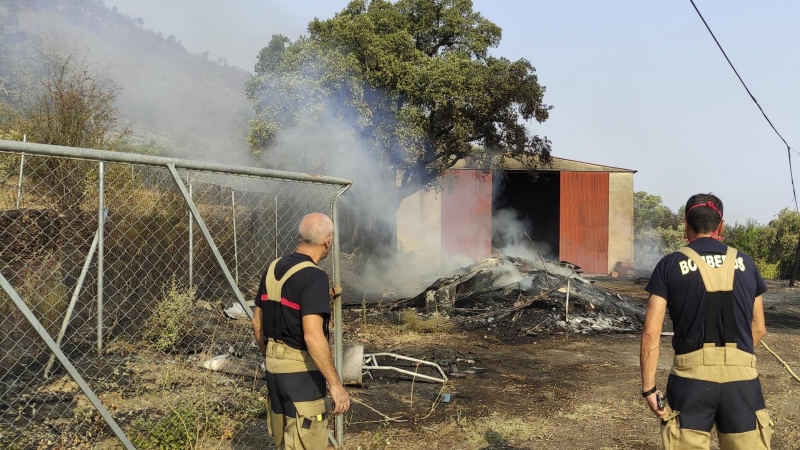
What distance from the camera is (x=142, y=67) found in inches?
3681

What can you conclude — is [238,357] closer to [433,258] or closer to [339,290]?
[339,290]

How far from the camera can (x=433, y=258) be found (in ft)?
77.4

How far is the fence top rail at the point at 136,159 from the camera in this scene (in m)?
2.60

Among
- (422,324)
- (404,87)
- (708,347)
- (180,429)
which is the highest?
(404,87)

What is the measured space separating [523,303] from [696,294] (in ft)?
26.6

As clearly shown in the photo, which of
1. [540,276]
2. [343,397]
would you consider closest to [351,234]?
[540,276]

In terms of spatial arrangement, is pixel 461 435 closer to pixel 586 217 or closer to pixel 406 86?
pixel 406 86

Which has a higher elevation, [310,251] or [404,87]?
[404,87]

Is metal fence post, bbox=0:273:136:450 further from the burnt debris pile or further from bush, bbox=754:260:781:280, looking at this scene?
bush, bbox=754:260:781:280

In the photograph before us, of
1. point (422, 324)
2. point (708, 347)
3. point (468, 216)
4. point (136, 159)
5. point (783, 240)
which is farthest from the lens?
point (783, 240)

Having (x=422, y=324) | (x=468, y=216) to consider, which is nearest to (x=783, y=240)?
(x=468, y=216)

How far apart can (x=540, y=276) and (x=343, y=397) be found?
9937 millimetres

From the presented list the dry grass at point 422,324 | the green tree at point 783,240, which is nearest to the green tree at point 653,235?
the green tree at point 783,240

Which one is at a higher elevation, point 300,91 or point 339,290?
point 300,91
